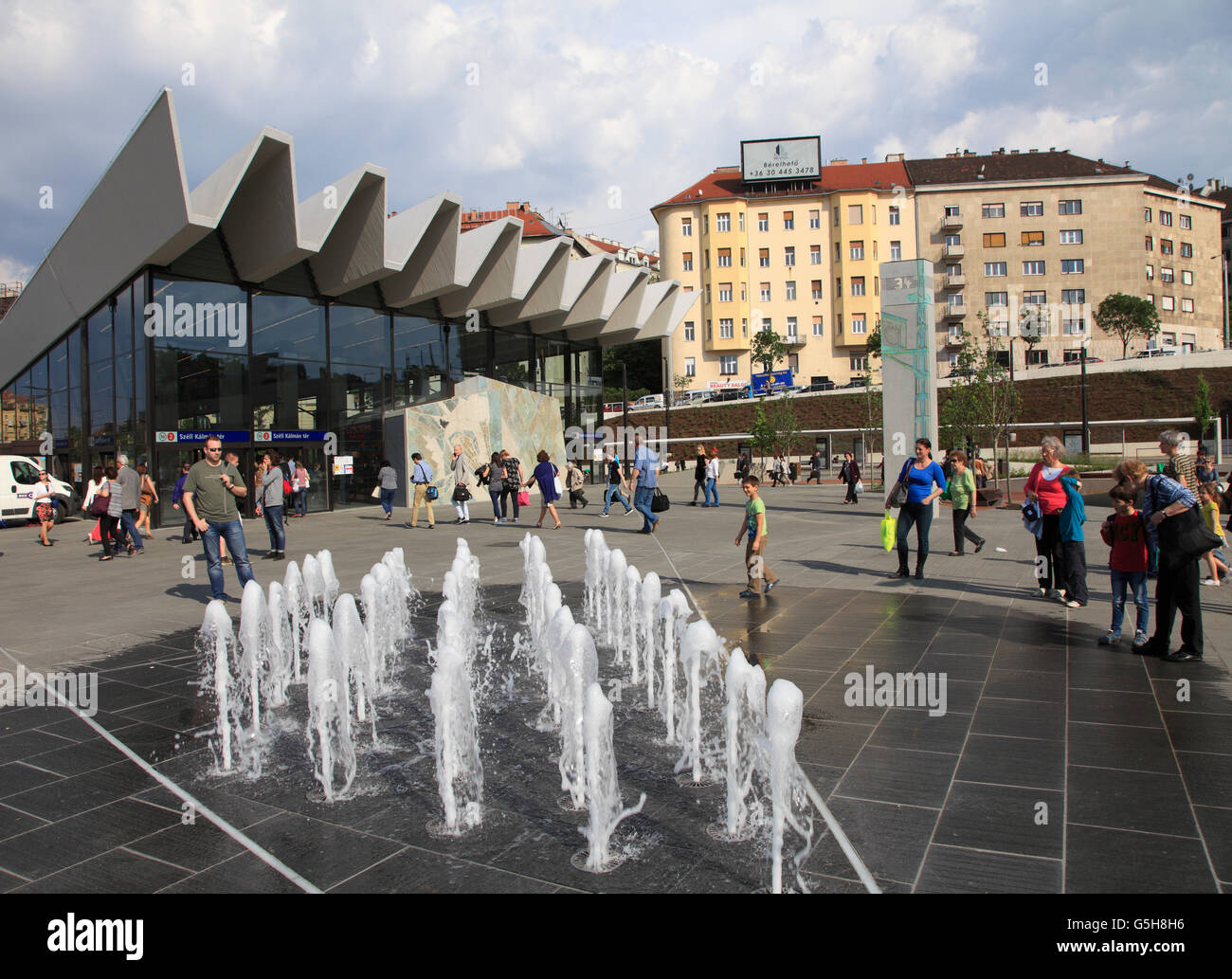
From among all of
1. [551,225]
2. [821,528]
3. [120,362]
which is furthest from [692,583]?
[551,225]

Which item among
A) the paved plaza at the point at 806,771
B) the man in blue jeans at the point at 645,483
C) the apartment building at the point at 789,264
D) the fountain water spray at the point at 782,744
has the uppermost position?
the apartment building at the point at 789,264

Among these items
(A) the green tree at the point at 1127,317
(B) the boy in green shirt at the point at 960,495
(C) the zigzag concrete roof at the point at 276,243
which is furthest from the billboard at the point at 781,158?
(B) the boy in green shirt at the point at 960,495

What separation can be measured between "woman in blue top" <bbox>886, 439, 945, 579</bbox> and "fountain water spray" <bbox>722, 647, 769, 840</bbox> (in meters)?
7.09

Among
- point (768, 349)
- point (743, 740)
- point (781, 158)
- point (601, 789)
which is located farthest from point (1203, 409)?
point (601, 789)

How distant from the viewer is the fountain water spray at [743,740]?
156 inches

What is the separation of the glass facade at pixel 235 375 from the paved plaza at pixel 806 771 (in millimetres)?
14253

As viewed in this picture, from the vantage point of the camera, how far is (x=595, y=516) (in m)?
21.6

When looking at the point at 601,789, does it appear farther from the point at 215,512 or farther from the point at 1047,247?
the point at 1047,247

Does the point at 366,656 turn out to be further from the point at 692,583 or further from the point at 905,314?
the point at 905,314

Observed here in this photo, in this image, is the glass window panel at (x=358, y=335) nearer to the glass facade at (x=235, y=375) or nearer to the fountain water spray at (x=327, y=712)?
the glass facade at (x=235, y=375)

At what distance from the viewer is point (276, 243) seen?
70.6 ft

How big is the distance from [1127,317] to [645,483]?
7029 centimetres

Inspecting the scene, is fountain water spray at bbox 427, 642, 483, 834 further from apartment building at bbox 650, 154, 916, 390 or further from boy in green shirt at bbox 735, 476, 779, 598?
apartment building at bbox 650, 154, 916, 390
